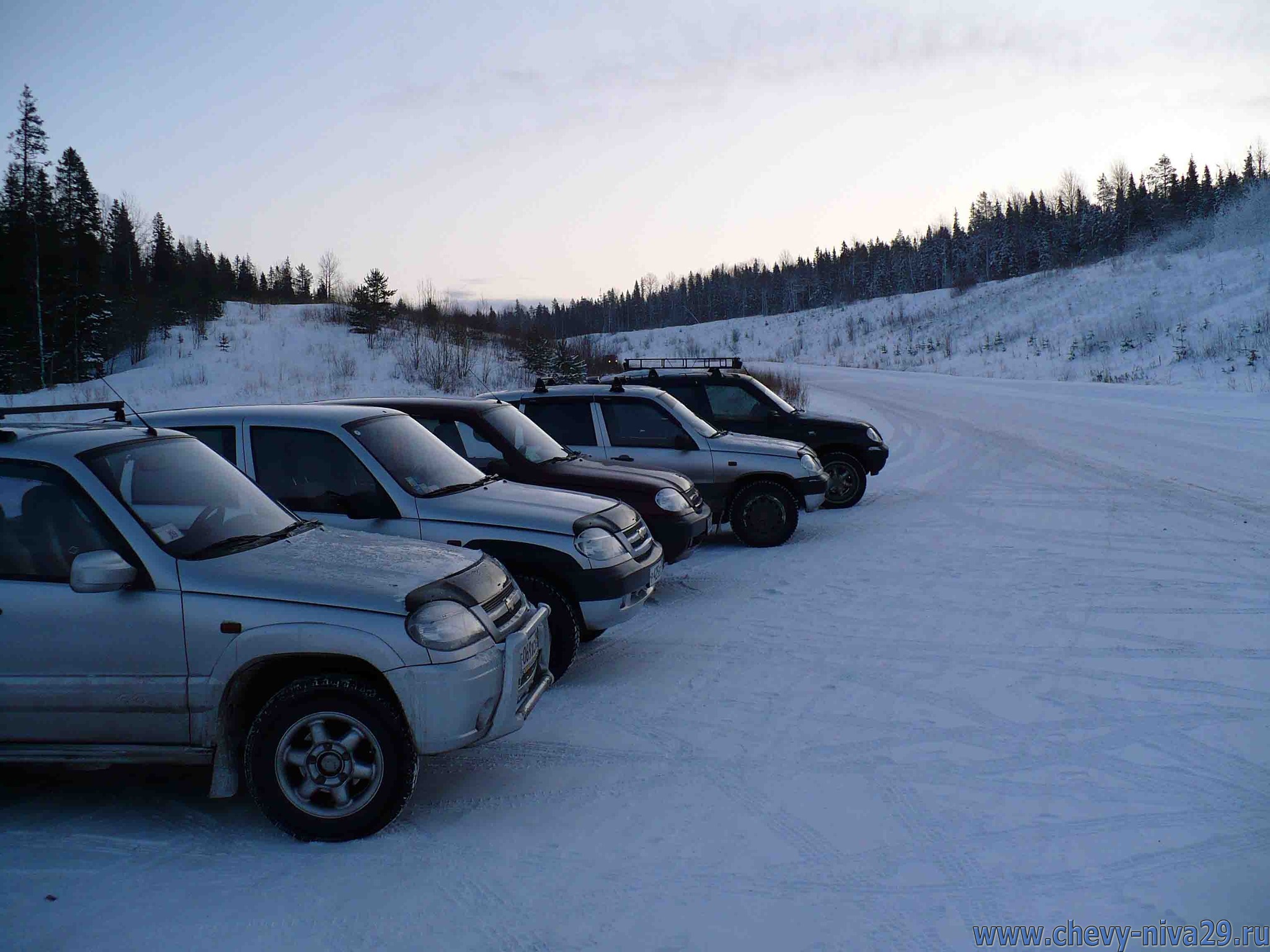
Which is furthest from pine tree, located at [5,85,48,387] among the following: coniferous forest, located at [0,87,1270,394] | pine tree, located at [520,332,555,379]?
pine tree, located at [520,332,555,379]

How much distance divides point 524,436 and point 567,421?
1.69 metres

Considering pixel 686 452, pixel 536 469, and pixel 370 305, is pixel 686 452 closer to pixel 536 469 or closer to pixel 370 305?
pixel 536 469

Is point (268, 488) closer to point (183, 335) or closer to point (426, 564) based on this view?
point (426, 564)

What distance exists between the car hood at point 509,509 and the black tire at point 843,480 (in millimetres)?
6024

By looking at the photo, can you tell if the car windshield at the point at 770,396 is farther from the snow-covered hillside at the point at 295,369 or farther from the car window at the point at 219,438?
the snow-covered hillside at the point at 295,369

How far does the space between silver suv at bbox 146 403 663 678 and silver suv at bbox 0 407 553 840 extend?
182 centimetres

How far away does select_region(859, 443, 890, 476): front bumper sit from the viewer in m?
11.9

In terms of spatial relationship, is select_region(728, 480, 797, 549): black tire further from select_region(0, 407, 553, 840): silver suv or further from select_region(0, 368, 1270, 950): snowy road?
select_region(0, 407, 553, 840): silver suv

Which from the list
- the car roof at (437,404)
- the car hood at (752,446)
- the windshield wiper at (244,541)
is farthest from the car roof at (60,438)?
the car hood at (752,446)

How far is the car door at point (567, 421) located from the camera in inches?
386

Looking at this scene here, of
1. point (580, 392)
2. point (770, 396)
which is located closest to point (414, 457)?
point (580, 392)

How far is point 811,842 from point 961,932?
75 cm

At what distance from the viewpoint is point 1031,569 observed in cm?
810

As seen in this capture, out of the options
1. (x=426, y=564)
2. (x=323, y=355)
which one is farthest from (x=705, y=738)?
(x=323, y=355)
